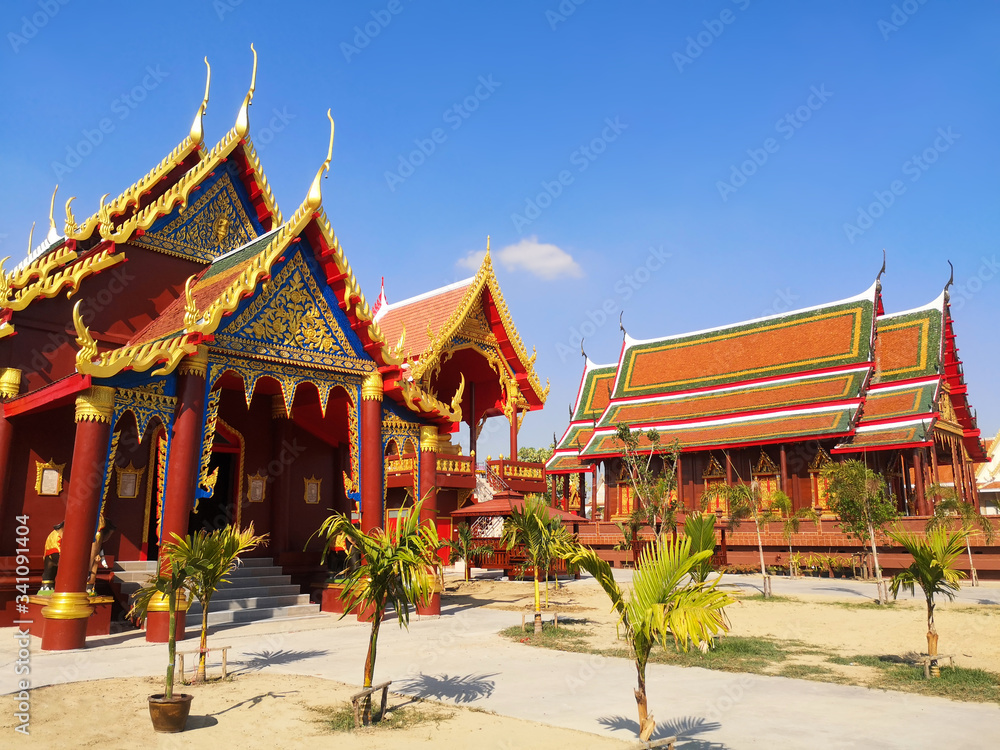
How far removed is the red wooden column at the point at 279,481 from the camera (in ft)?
51.6

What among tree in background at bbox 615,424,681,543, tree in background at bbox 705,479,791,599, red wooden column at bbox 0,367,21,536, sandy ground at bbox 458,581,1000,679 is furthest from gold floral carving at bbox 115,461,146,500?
tree in background at bbox 705,479,791,599

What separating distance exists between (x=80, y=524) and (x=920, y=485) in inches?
1052

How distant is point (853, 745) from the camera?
226 inches

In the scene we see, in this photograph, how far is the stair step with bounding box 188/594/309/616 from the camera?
41.3ft

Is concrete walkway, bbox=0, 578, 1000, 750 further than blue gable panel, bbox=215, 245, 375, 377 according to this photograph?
No

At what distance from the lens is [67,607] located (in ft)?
32.8

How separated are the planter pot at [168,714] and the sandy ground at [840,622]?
6238mm

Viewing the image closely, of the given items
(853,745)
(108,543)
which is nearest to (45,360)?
(108,543)

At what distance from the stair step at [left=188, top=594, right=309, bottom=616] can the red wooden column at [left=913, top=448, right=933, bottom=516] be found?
2247 centimetres

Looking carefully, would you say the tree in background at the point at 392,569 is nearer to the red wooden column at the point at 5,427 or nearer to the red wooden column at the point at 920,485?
the red wooden column at the point at 5,427

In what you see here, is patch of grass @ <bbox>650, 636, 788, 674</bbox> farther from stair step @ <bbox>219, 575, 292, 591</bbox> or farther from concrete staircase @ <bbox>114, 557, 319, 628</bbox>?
stair step @ <bbox>219, 575, 292, 591</bbox>

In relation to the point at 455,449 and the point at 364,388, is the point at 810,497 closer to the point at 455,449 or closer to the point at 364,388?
the point at 455,449

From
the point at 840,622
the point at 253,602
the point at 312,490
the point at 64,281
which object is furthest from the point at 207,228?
the point at 840,622

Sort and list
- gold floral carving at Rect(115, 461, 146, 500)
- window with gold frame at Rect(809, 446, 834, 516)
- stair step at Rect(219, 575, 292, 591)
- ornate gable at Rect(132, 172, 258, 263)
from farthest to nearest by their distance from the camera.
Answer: window with gold frame at Rect(809, 446, 834, 516)
ornate gable at Rect(132, 172, 258, 263)
stair step at Rect(219, 575, 292, 591)
gold floral carving at Rect(115, 461, 146, 500)
